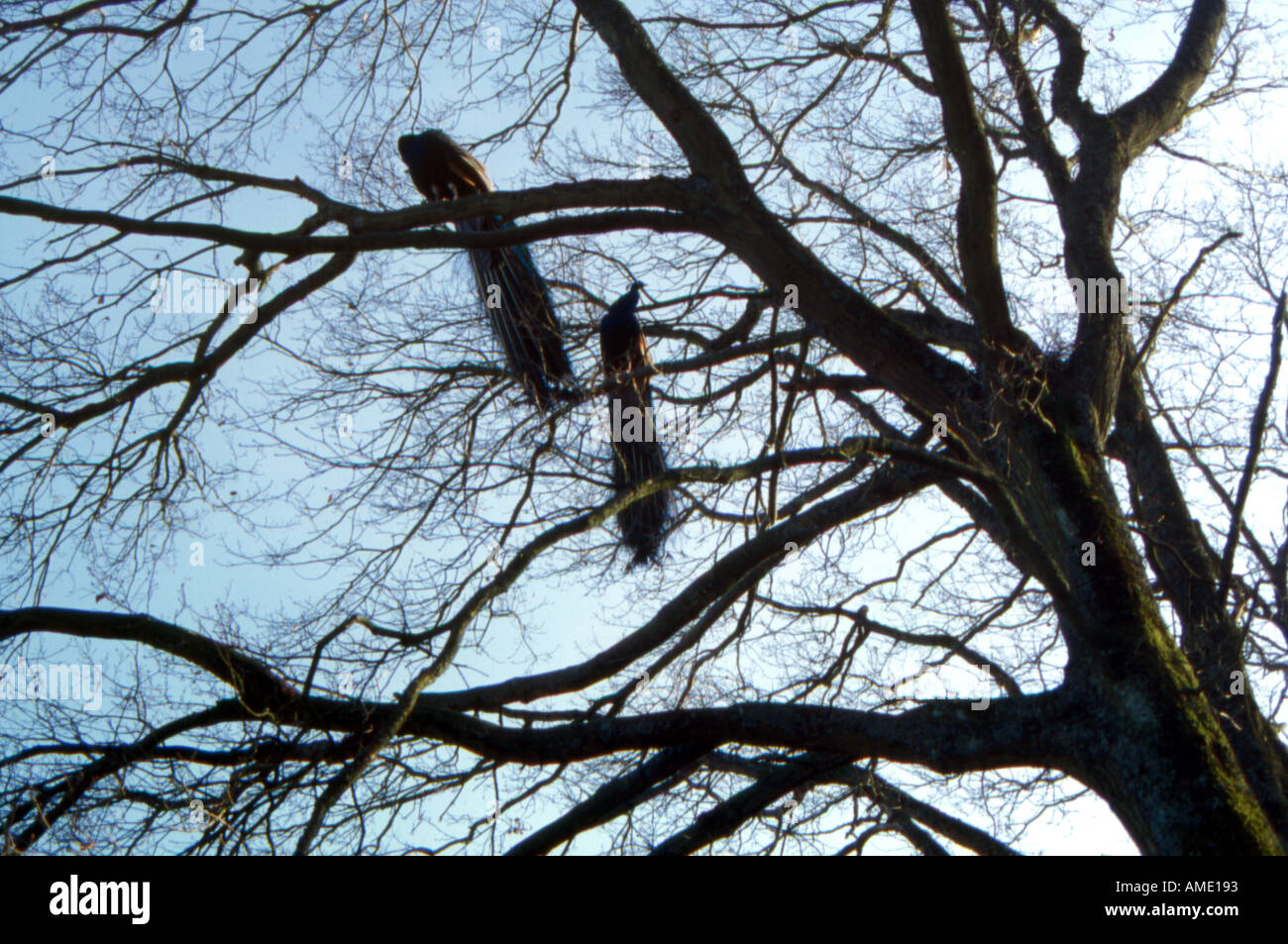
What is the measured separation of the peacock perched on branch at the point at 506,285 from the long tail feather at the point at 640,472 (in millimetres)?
320

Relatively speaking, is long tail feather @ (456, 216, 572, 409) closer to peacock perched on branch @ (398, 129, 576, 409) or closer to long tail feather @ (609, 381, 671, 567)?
peacock perched on branch @ (398, 129, 576, 409)

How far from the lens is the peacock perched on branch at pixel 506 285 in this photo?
5.58 meters

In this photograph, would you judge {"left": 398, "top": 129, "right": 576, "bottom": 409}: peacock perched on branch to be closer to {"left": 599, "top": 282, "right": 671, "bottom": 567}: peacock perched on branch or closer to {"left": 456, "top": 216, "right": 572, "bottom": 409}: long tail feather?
{"left": 456, "top": 216, "right": 572, "bottom": 409}: long tail feather

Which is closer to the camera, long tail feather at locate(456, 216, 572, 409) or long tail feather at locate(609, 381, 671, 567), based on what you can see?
long tail feather at locate(609, 381, 671, 567)

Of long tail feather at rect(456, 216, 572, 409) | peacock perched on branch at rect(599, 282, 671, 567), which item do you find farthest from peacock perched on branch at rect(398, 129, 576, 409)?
peacock perched on branch at rect(599, 282, 671, 567)

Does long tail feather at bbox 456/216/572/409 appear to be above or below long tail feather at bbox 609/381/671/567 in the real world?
above

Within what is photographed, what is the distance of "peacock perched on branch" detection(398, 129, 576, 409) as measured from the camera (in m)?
5.58

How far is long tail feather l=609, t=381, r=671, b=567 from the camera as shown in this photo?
5.30 m

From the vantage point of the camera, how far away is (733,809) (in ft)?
16.7

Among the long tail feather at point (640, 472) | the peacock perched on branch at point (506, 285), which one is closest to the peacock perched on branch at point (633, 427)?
the long tail feather at point (640, 472)
